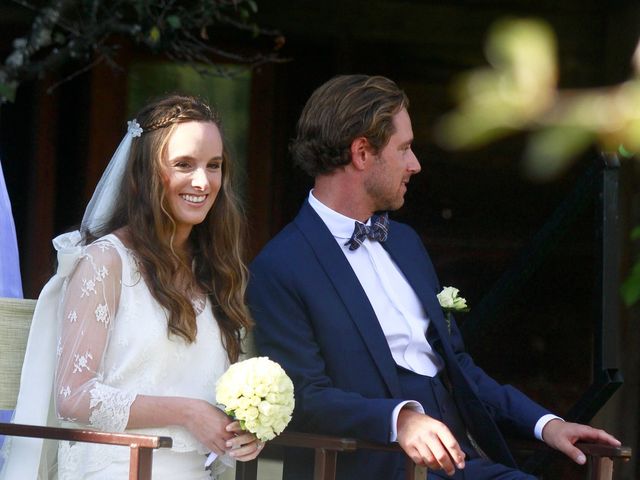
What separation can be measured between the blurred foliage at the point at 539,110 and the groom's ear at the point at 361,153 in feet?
6.64

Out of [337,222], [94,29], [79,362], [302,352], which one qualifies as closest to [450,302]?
[337,222]

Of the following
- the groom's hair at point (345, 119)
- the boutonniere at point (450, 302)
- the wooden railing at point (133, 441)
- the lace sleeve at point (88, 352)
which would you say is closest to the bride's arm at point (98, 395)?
the lace sleeve at point (88, 352)

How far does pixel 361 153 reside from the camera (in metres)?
3.02

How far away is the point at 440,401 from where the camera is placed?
9.80 feet

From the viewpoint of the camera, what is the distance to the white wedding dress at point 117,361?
8.25 feet

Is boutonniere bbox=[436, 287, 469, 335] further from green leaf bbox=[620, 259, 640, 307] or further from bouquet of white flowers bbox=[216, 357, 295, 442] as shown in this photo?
green leaf bbox=[620, 259, 640, 307]

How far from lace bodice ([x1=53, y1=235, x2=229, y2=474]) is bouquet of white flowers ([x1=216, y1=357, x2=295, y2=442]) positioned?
0.25 meters

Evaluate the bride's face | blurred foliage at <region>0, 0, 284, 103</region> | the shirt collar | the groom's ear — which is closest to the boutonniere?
the shirt collar

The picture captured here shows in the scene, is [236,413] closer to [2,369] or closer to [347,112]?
[2,369]

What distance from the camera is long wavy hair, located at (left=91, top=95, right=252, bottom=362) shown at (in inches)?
106

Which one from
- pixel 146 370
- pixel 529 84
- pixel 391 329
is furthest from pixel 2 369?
pixel 529 84

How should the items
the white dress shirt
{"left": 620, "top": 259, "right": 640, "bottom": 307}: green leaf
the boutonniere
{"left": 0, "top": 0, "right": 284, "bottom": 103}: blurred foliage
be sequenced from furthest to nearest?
→ 1. {"left": 0, "top": 0, "right": 284, "bottom": 103}: blurred foliage
2. the boutonniere
3. the white dress shirt
4. {"left": 620, "top": 259, "right": 640, "bottom": 307}: green leaf

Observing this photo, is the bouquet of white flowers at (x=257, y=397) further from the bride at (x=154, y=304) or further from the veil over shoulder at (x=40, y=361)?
the veil over shoulder at (x=40, y=361)

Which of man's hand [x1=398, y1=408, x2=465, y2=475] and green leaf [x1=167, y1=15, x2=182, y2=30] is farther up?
green leaf [x1=167, y1=15, x2=182, y2=30]
